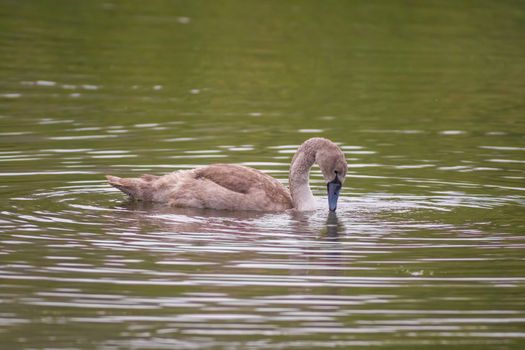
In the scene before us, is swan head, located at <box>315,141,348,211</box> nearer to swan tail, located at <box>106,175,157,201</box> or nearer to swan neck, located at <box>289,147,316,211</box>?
swan neck, located at <box>289,147,316,211</box>

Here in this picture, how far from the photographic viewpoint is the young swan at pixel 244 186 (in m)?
14.0

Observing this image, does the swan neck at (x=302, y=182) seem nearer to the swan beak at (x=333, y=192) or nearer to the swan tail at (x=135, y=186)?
the swan beak at (x=333, y=192)

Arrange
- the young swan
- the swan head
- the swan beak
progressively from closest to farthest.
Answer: the swan beak → the swan head → the young swan

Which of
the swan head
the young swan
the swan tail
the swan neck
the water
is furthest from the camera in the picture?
the swan tail

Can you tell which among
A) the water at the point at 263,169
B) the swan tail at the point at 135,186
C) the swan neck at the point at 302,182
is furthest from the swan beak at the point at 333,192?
the swan tail at the point at 135,186

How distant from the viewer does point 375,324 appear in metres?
9.66

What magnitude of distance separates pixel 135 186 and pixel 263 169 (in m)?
2.46

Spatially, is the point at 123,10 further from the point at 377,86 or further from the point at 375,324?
the point at 375,324

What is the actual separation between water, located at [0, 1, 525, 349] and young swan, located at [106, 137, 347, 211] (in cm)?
19

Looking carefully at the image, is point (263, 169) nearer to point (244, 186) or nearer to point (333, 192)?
point (244, 186)

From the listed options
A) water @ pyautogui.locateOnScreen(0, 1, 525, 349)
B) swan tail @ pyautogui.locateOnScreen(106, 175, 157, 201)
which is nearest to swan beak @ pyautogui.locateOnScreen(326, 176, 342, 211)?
water @ pyautogui.locateOnScreen(0, 1, 525, 349)

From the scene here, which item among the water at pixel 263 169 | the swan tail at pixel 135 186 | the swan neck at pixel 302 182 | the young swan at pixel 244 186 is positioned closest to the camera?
the water at pixel 263 169

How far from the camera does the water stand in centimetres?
982

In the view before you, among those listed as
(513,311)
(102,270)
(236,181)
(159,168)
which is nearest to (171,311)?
(102,270)
